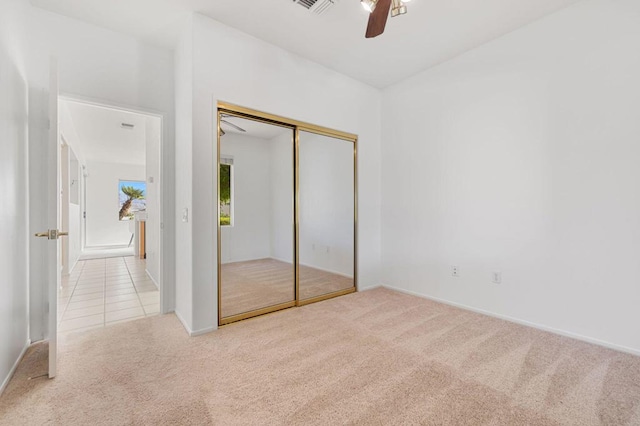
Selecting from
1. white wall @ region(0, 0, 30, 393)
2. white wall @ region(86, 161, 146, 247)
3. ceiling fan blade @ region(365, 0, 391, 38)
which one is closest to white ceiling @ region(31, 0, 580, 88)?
ceiling fan blade @ region(365, 0, 391, 38)

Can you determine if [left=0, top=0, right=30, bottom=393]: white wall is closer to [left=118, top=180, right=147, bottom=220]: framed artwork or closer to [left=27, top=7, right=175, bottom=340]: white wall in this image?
[left=27, top=7, right=175, bottom=340]: white wall

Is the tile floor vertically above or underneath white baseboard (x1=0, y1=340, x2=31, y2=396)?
underneath

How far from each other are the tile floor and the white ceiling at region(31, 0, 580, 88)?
285cm

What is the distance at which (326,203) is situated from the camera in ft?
11.9

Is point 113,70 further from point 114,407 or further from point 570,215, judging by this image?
point 570,215

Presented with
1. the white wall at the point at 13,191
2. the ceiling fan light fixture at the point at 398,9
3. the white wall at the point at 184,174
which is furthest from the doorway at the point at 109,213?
the ceiling fan light fixture at the point at 398,9

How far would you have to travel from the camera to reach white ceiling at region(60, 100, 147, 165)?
450cm

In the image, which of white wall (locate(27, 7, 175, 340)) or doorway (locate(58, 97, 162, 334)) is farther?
doorway (locate(58, 97, 162, 334))

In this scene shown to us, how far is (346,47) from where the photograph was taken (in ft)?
9.86

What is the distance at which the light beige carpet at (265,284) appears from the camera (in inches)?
111

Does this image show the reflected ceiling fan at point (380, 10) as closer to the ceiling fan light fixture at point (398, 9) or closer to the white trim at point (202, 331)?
the ceiling fan light fixture at point (398, 9)

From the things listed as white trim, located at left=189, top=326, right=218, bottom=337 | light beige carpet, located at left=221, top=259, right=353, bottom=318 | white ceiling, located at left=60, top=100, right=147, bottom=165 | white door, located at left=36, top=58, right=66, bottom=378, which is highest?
white ceiling, located at left=60, top=100, right=147, bottom=165

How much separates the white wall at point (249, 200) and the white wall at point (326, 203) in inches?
15.9

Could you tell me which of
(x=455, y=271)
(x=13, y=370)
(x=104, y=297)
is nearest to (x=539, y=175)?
(x=455, y=271)
